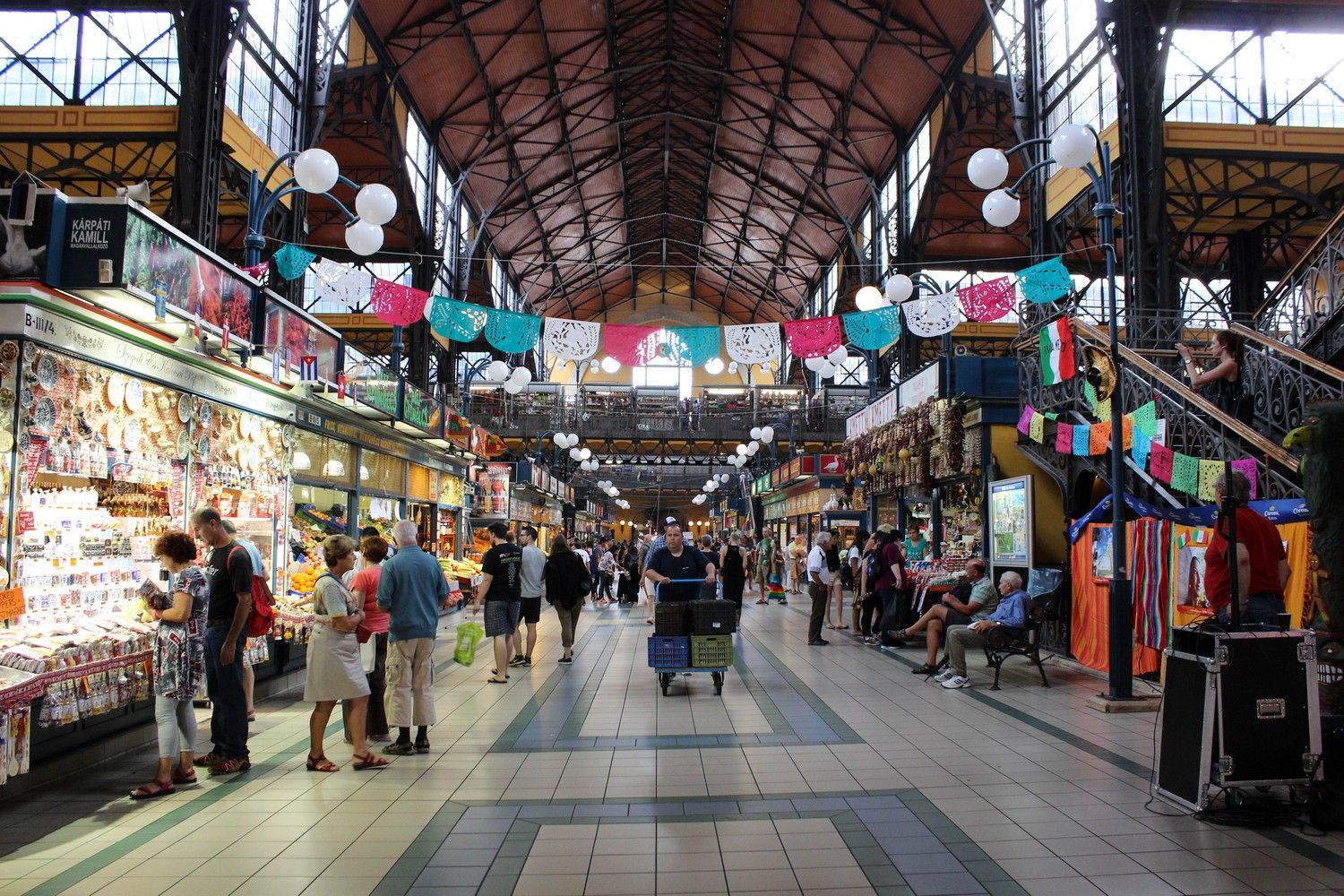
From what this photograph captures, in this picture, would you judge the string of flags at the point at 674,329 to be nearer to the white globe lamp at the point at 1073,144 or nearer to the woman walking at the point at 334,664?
the white globe lamp at the point at 1073,144

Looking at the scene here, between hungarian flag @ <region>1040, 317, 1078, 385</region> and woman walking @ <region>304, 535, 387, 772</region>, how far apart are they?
27.5ft

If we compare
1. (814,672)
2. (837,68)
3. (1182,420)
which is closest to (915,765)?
(814,672)

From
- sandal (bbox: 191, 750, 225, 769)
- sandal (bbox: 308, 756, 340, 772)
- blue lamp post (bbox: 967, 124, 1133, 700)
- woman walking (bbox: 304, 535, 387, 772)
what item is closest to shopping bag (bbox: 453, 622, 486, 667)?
woman walking (bbox: 304, 535, 387, 772)

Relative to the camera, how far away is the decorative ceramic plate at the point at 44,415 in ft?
19.4

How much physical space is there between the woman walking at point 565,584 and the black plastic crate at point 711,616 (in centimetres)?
211

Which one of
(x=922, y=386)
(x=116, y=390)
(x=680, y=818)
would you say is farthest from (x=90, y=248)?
(x=922, y=386)

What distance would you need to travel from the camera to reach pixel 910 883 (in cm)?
376

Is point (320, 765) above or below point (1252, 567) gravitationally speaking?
below

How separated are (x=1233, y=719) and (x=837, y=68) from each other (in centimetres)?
2446

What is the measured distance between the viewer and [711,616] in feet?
28.6

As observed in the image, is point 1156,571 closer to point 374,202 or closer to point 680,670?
point 680,670

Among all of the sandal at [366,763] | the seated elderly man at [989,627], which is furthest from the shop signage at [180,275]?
the seated elderly man at [989,627]

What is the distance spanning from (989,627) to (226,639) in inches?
250

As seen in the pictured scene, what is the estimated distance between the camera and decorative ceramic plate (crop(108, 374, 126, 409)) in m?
6.73
